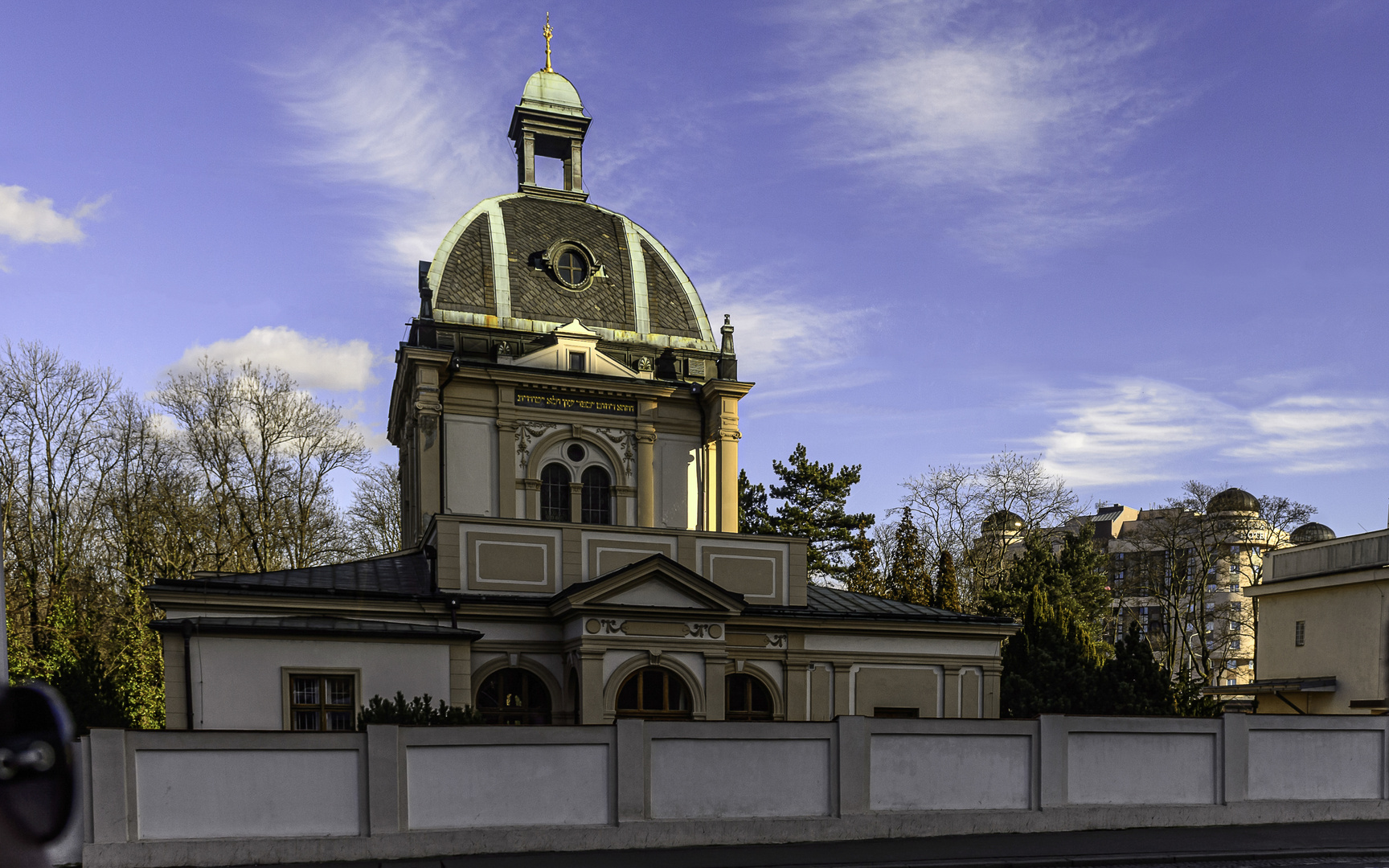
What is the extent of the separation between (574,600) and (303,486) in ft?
101

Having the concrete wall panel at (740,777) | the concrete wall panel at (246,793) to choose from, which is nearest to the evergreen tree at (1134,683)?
the concrete wall panel at (740,777)

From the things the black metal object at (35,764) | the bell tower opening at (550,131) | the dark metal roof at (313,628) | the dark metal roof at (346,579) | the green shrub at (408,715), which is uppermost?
the bell tower opening at (550,131)

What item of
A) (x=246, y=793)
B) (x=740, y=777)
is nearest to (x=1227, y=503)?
(x=740, y=777)

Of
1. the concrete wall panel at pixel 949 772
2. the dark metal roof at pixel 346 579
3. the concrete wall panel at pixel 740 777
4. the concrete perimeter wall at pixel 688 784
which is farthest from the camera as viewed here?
the dark metal roof at pixel 346 579

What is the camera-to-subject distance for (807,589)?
102 ft

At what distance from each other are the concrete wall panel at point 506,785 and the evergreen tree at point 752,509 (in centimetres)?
4611

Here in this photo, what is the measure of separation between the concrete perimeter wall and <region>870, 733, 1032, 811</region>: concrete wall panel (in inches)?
1.0

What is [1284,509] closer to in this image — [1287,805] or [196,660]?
[1287,805]

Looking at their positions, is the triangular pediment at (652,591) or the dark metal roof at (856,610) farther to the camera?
the dark metal roof at (856,610)

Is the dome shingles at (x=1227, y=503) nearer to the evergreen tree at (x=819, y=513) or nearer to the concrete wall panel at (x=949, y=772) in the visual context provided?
the evergreen tree at (x=819, y=513)

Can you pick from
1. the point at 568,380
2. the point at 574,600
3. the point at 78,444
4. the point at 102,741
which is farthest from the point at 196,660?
the point at 78,444

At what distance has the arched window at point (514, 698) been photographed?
25.0 meters

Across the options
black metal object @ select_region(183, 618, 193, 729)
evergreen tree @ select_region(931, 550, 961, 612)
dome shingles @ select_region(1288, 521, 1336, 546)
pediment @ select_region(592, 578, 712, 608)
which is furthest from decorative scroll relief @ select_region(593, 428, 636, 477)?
dome shingles @ select_region(1288, 521, 1336, 546)

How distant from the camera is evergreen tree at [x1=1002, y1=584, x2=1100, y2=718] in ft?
113
